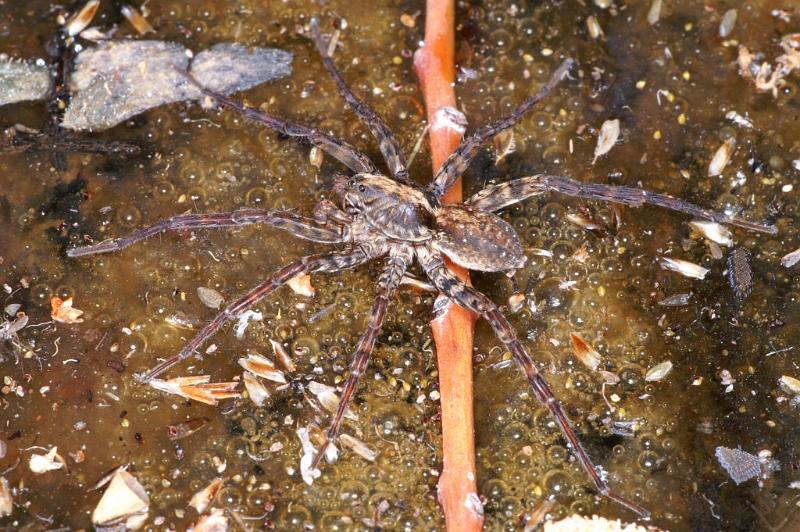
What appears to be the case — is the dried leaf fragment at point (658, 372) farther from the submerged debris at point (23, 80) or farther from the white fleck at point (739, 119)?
the submerged debris at point (23, 80)

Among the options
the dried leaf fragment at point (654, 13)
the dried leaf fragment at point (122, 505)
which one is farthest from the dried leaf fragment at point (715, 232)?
the dried leaf fragment at point (122, 505)

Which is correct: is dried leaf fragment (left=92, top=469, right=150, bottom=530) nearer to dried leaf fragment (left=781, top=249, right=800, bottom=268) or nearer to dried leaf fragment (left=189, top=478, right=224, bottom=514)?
dried leaf fragment (left=189, top=478, right=224, bottom=514)

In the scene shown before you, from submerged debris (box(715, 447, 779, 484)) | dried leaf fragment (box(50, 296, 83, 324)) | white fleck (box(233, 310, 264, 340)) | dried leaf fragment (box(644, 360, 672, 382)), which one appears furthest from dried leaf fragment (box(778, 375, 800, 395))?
dried leaf fragment (box(50, 296, 83, 324))

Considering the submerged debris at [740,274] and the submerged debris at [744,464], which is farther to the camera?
the submerged debris at [740,274]

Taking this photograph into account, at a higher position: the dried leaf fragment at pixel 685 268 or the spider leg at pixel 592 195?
the spider leg at pixel 592 195

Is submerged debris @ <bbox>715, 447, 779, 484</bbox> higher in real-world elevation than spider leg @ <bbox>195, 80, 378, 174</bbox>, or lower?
lower

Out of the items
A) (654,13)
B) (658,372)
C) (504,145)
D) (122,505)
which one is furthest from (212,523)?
(654,13)
